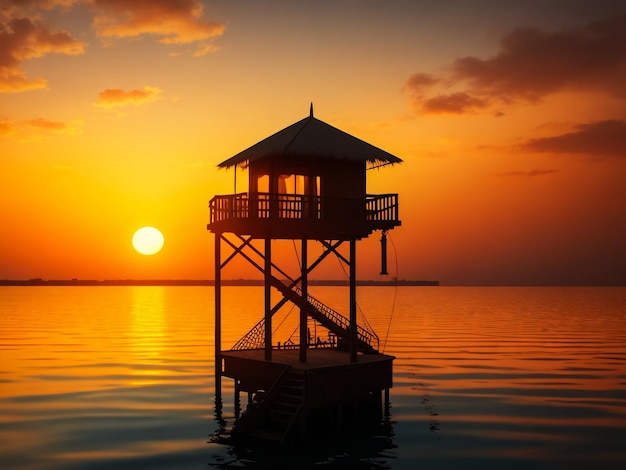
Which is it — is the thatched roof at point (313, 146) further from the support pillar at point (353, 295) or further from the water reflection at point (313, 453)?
the water reflection at point (313, 453)

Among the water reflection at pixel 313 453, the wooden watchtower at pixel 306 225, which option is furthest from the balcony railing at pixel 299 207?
the water reflection at pixel 313 453

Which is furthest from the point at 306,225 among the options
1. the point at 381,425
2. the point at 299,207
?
the point at 381,425

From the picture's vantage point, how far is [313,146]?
108ft

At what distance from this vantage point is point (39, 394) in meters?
42.4

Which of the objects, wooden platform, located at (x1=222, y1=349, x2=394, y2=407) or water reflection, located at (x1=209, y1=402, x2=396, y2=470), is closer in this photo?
water reflection, located at (x1=209, y1=402, x2=396, y2=470)

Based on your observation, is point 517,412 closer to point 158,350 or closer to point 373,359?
point 373,359

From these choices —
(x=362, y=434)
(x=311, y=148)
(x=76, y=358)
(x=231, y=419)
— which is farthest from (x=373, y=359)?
(x=76, y=358)

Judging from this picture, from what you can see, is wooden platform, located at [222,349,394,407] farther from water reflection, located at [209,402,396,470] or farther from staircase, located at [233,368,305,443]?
water reflection, located at [209,402,396,470]

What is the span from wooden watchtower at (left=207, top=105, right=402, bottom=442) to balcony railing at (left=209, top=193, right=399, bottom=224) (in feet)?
0.14

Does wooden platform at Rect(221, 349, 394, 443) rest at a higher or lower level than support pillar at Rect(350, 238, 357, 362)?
lower

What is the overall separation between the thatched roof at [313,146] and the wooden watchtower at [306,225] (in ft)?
0.18

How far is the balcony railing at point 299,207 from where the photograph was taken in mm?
32594

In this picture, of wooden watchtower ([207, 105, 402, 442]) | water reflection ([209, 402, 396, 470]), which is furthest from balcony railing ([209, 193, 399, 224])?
water reflection ([209, 402, 396, 470])

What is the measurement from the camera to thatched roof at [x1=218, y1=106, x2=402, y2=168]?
1283 inches
